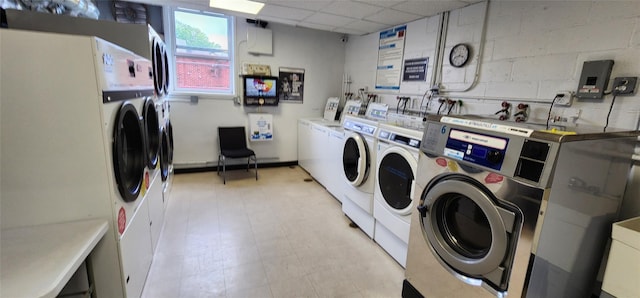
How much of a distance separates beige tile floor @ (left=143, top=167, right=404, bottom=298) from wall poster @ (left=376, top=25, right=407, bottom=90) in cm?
176

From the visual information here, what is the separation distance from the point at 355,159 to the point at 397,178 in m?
0.59

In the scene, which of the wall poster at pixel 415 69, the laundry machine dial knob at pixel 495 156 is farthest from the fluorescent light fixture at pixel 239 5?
the laundry machine dial knob at pixel 495 156

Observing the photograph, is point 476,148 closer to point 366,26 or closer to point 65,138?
point 65,138

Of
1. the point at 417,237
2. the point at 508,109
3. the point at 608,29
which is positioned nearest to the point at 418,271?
the point at 417,237

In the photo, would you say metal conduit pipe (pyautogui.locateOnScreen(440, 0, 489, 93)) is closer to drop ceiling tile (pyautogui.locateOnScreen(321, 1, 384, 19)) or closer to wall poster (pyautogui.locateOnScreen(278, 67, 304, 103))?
drop ceiling tile (pyautogui.locateOnScreen(321, 1, 384, 19))

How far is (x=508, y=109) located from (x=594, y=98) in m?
0.56

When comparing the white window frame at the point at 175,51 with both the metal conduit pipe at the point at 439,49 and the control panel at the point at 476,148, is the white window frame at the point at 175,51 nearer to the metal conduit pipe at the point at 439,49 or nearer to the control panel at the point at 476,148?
the metal conduit pipe at the point at 439,49

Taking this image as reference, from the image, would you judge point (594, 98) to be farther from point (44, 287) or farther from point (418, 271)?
point (44, 287)

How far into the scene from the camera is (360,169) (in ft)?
8.27

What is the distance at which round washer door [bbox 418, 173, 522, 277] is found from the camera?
1237mm

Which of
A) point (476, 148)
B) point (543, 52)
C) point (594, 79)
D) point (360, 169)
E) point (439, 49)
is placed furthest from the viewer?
point (439, 49)

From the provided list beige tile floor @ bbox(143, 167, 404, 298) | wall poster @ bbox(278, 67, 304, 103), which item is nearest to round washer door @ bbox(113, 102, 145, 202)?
beige tile floor @ bbox(143, 167, 404, 298)

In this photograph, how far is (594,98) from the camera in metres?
1.82

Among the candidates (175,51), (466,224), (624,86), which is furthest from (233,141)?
(624,86)
